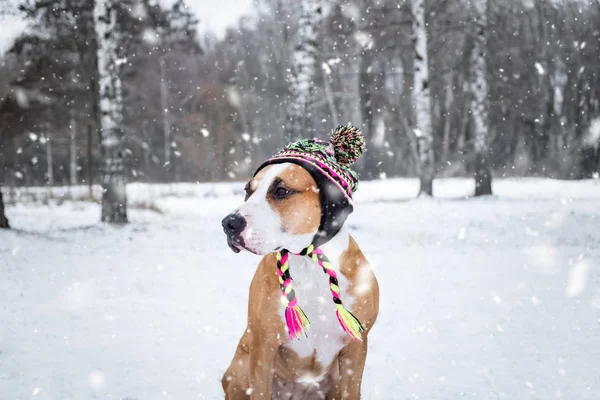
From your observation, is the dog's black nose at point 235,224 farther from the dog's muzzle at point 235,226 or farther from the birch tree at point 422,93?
the birch tree at point 422,93

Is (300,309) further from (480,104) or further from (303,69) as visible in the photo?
(480,104)

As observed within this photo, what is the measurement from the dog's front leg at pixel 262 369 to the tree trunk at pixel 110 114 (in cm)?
830

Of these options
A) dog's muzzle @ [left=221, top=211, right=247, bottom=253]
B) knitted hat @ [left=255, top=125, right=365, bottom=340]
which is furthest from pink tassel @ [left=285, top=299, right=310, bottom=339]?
dog's muzzle @ [left=221, top=211, right=247, bottom=253]

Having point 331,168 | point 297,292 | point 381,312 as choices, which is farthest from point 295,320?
point 381,312

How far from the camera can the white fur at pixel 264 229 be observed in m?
2.21

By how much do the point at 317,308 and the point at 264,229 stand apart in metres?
0.48

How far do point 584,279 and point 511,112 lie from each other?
53.0 ft

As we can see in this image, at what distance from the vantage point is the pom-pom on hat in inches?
93.4

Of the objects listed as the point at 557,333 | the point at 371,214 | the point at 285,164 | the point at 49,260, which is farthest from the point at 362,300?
the point at 371,214

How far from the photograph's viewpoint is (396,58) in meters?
24.1

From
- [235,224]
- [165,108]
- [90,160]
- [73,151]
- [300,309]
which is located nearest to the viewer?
[235,224]

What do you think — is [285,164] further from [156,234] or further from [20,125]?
[20,125]

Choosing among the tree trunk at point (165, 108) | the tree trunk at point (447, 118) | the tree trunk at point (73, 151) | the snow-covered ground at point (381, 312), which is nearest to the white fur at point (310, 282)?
the snow-covered ground at point (381, 312)

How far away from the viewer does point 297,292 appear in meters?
2.38
